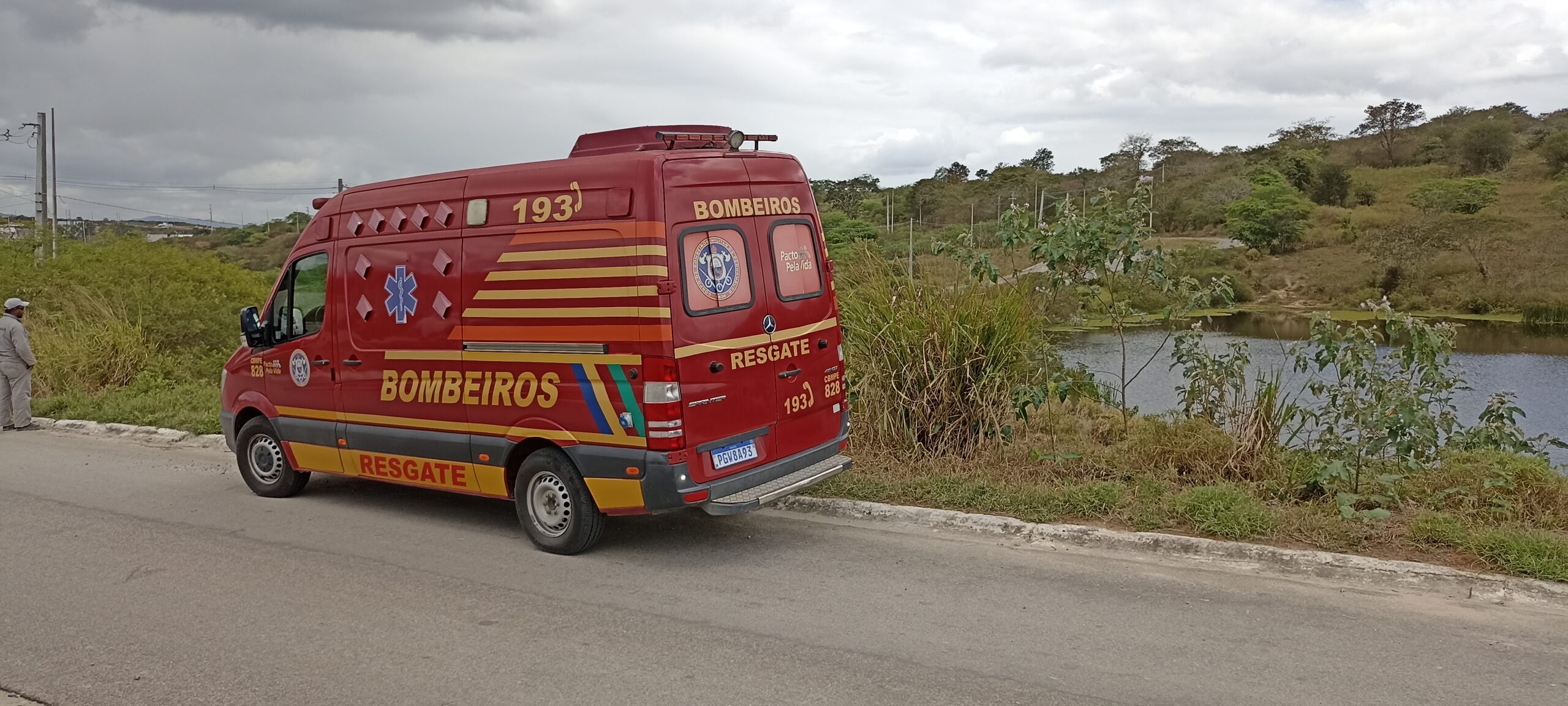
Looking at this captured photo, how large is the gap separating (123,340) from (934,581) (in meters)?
14.9

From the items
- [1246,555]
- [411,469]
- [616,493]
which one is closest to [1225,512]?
[1246,555]

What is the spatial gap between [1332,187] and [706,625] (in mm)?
63414

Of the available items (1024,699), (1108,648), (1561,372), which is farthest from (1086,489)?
(1561,372)

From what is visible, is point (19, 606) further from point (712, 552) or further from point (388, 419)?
point (712, 552)

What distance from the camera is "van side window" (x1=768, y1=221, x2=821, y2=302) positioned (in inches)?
269

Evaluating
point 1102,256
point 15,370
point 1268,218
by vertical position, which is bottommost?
point 15,370

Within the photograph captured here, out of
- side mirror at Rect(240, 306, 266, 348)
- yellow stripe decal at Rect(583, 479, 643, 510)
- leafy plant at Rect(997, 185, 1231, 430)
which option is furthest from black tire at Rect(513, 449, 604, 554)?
leafy plant at Rect(997, 185, 1231, 430)

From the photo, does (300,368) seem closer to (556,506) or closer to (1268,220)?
(556,506)

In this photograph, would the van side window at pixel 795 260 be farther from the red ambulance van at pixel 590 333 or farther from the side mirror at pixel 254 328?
the side mirror at pixel 254 328

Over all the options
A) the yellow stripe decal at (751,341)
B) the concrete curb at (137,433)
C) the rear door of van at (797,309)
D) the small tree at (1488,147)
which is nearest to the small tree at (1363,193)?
the small tree at (1488,147)

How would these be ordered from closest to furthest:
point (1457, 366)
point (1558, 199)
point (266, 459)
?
point (266, 459) < point (1457, 366) < point (1558, 199)

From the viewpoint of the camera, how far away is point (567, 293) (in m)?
6.36

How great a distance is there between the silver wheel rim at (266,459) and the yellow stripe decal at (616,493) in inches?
144

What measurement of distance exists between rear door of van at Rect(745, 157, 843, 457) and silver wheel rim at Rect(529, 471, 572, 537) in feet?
4.62
